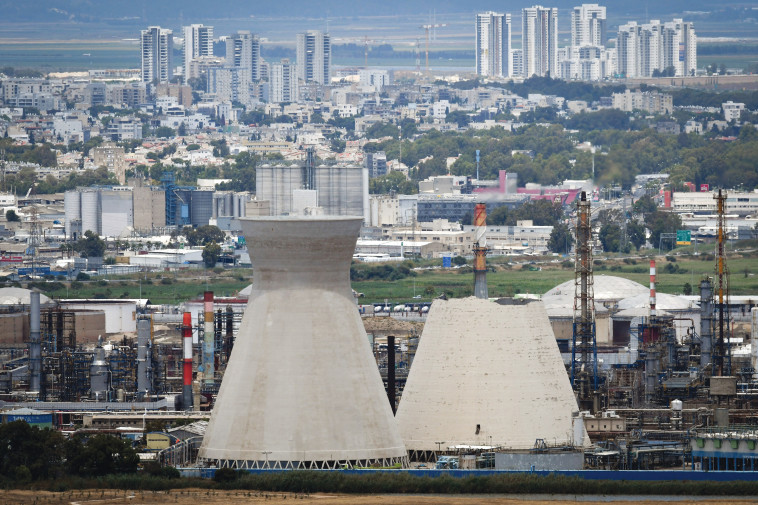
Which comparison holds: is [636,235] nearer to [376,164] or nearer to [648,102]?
[376,164]

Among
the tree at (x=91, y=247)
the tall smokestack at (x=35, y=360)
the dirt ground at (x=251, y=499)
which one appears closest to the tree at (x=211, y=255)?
the tree at (x=91, y=247)

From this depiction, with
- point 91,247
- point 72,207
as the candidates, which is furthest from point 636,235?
point 72,207

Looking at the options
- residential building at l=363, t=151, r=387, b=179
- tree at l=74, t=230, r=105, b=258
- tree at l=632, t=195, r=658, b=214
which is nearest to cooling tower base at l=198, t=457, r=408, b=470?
tree at l=74, t=230, r=105, b=258

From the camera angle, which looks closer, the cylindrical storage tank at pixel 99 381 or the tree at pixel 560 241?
the cylindrical storage tank at pixel 99 381

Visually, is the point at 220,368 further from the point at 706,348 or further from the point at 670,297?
the point at 670,297

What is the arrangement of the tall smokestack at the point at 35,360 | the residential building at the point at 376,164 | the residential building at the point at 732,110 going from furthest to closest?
the residential building at the point at 732,110, the residential building at the point at 376,164, the tall smokestack at the point at 35,360

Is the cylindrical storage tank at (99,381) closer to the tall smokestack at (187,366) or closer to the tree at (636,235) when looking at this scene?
the tall smokestack at (187,366)

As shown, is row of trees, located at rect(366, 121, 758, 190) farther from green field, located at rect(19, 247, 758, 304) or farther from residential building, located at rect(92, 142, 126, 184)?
residential building, located at rect(92, 142, 126, 184)
